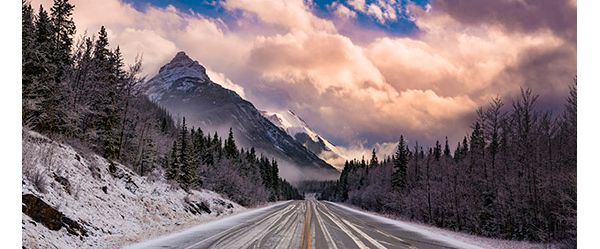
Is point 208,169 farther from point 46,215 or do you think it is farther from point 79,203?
point 46,215

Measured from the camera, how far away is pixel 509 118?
3584cm

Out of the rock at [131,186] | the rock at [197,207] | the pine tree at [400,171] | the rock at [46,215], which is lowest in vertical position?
the rock at [197,207]

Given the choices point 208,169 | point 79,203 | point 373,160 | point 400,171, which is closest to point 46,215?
point 79,203

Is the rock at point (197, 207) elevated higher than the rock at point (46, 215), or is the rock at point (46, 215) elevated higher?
the rock at point (46, 215)

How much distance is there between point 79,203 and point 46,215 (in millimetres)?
3269

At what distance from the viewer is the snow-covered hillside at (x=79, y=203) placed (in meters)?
12.4

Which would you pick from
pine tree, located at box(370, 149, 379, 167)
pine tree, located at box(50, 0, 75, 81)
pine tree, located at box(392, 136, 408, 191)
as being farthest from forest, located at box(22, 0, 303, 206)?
pine tree, located at box(370, 149, 379, 167)

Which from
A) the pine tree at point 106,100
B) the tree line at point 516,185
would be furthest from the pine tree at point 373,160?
the pine tree at point 106,100

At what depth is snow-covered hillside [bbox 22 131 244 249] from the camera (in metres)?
12.4

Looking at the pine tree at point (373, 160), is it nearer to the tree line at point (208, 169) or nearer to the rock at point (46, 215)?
the tree line at point (208, 169)

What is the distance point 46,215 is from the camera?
12719 millimetres

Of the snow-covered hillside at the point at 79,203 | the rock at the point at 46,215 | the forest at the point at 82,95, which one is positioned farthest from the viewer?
the forest at the point at 82,95

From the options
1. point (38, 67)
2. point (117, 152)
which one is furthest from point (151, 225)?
point (117, 152)
